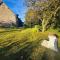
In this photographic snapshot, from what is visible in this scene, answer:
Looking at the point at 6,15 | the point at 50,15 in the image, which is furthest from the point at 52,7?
the point at 6,15

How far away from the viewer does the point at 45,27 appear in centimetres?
2742

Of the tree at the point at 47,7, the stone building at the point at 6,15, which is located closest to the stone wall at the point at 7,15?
the stone building at the point at 6,15

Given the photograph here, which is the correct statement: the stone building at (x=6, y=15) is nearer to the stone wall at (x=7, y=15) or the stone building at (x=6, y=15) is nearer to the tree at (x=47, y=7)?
the stone wall at (x=7, y=15)

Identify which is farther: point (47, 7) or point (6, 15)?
point (6, 15)

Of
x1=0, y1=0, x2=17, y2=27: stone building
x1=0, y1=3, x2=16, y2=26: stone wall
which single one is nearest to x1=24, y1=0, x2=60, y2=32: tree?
x1=0, y1=0, x2=17, y2=27: stone building

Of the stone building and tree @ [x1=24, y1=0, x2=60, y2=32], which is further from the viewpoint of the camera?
the stone building

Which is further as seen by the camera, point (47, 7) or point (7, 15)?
point (7, 15)

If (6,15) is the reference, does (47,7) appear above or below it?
above

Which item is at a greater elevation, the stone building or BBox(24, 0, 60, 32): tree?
BBox(24, 0, 60, 32): tree

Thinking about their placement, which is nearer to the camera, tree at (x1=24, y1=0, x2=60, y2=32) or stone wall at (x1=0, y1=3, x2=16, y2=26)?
tree at (x1=24, y1=0, x2=60, y2=32)

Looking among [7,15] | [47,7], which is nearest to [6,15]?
[7,15]

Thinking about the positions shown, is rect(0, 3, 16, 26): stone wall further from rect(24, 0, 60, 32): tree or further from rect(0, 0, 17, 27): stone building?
rect(24, 0, 60, 32): tree

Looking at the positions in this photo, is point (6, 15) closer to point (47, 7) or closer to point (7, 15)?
point (7, 15)

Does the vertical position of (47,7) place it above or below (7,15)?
above
